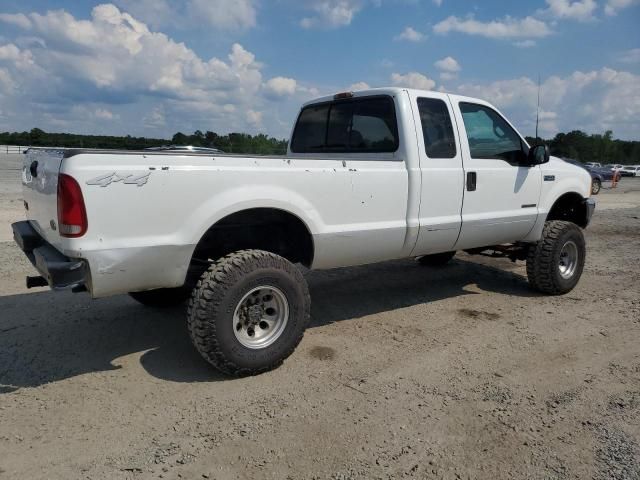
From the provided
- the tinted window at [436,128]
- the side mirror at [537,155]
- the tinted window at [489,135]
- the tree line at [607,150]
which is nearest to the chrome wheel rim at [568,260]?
the side mirror at [537,155]

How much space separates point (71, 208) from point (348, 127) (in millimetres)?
2886

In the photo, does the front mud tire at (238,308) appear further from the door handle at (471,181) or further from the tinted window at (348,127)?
the door handle at (471,181)

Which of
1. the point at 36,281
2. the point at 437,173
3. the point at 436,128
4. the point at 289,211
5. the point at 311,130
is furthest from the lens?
the point at 311,130

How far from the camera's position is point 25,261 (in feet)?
21.8

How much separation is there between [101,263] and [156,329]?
1.65 m

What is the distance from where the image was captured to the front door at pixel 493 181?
490 cm

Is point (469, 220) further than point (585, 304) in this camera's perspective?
No

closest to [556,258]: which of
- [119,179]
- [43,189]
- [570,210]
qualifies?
[570,210]

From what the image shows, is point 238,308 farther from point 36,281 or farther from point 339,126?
point 339,126

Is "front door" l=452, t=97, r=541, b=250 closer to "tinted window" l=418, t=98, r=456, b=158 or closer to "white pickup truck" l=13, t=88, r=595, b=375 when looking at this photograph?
"white pickup truck" l=13, t=88, r=595, b=375

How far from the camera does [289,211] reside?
372cm

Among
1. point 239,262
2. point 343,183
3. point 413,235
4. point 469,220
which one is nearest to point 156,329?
point 239,262

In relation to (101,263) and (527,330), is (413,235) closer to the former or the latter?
(527,330)

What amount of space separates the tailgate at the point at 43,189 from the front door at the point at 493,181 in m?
3.44
